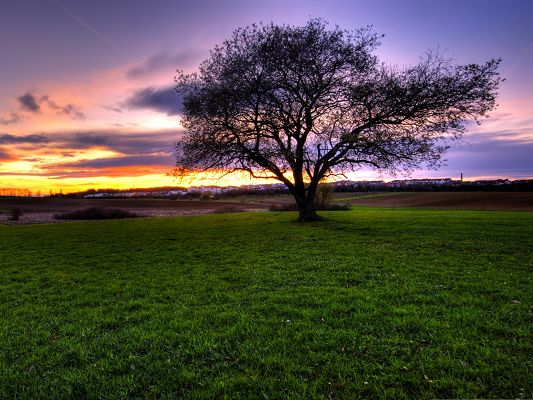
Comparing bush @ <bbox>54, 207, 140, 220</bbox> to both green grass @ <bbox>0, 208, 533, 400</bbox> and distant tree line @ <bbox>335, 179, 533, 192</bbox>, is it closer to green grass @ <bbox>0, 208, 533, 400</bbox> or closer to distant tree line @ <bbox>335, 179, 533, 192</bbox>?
green grass @ <bbox>0, 208, 533, 400</bbox>

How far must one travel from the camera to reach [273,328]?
7.59 meters

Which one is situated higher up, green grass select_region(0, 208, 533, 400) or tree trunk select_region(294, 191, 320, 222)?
tree trunk select_region(294, 191, 320, 222)

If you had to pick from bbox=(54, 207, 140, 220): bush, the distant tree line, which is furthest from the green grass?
the distant tree line

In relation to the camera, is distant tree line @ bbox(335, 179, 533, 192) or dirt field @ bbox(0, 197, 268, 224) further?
distant tree line @ bbox(335, 179, 533, 192)

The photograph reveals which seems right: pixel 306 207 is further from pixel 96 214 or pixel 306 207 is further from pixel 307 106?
pixel 96 214

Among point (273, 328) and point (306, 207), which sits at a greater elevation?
point (306, 207)

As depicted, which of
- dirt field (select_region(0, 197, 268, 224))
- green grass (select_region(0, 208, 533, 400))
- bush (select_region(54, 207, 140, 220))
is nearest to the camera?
green grass (select_region(0, 208, 533, 400))

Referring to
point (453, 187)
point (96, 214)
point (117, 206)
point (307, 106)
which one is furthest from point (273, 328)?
point (453, 187)

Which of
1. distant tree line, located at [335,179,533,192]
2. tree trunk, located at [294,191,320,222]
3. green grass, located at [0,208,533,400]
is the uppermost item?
distant tree line, located at [335,179,533,192]

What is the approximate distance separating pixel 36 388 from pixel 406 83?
3147cm

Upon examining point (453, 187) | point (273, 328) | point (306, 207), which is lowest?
point (273, 328)

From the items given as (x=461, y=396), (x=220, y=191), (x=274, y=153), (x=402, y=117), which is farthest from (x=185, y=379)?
(x=220, y=191)

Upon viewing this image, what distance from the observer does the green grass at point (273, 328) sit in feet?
17.8

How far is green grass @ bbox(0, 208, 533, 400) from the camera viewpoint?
17.8ft
